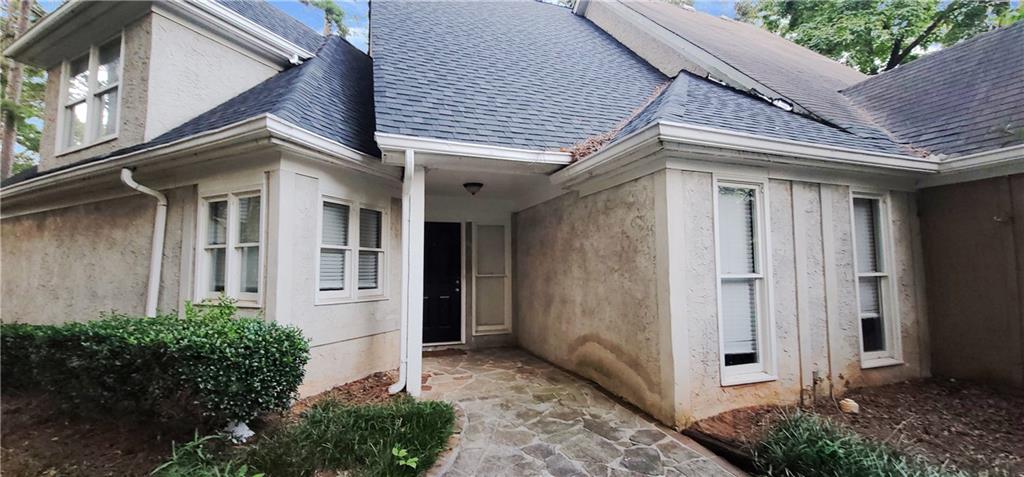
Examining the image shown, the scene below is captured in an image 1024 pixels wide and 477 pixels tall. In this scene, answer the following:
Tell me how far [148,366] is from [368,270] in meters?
2.57

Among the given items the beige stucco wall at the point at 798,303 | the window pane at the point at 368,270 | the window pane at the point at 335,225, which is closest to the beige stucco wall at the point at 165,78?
the window pane at the point at 335,225

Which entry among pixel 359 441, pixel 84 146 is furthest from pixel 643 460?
pixel 84 146

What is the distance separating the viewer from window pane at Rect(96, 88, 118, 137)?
5.71 metres

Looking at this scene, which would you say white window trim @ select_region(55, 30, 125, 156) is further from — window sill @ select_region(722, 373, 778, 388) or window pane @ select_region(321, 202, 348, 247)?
window sill @ select_region(722, 373, 778, 388)

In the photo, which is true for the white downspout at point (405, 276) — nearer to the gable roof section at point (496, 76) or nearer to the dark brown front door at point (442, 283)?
the gable roof section at point (496, 76)

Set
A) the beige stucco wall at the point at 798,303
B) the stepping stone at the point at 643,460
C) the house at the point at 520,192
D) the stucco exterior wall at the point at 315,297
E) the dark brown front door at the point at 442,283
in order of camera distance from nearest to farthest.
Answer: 1. the stepping stone at the point at 643,460
2. the beige stucco wall at the point at 798,303
3. the house at the point at 520,192
4. the stucco exterior wall at the point at 315,297
5. the dark brown front door at the point at 442,283

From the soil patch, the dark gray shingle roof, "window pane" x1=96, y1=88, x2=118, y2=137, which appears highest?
the dark gray shingle roof

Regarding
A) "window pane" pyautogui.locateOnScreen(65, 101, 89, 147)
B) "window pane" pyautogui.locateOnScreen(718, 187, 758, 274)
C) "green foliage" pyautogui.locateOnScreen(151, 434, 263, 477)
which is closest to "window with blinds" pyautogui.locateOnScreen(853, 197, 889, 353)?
"window pane" pyautogui.locateOnScreen(718, 187, 758, 274)

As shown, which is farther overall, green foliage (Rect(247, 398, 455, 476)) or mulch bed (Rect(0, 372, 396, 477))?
green foliage (Rect(247, 398, 455, 476))

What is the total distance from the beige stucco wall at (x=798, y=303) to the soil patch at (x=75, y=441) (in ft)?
14.6

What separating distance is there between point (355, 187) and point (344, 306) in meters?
1.52

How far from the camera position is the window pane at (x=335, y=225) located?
494 centimetres

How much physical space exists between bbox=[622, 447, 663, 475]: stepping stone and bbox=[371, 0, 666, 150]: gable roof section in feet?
11.5

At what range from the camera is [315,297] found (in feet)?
15.2
